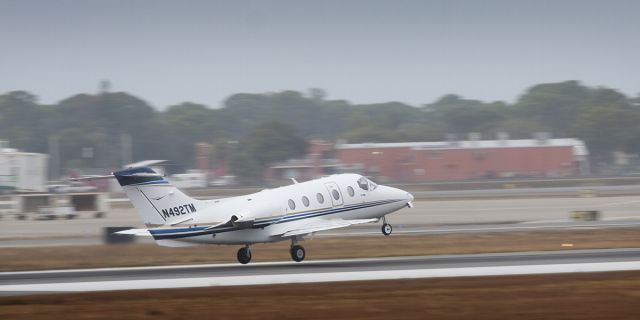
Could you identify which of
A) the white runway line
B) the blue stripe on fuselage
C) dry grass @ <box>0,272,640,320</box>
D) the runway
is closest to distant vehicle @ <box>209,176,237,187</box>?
the blue stripe on fuselage

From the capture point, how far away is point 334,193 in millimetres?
35500

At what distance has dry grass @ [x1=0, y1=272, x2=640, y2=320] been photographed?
19719 mm

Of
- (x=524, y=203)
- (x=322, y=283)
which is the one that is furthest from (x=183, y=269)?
(x=524, y=203)

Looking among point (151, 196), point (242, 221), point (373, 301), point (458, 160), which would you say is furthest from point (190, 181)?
point (373, 301)

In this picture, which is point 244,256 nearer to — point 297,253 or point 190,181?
point 297,253

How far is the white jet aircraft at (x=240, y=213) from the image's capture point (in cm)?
3130

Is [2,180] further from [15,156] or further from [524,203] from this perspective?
[524,203]

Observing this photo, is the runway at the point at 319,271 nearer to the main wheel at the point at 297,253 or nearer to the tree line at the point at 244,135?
the main wheel at the point at 297,253

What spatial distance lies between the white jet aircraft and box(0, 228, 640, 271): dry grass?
2.41 meters

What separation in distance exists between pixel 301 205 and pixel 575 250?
35.4 ft

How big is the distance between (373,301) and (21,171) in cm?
7505

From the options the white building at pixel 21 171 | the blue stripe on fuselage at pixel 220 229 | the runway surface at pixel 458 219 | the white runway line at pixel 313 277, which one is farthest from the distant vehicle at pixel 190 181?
the white runway line at pixel 313 277

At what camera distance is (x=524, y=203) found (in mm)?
73250

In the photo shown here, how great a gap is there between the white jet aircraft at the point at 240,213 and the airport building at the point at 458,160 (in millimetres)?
85224
